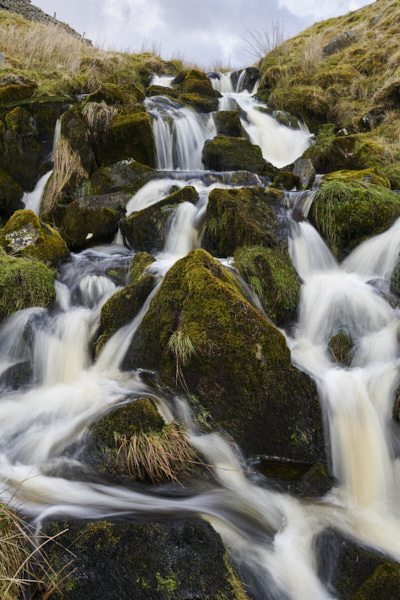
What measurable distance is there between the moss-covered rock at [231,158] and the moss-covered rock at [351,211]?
3.20 meters

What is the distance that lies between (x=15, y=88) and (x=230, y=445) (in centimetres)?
1046

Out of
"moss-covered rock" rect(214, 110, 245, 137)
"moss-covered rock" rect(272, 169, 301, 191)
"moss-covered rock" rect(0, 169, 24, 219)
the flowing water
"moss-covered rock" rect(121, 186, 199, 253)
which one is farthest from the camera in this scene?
"moss-covered rock" rect(214, 110, 245, 137)

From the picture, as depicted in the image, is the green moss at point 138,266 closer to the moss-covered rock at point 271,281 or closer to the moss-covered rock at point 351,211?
the moss-covered rock at point 271,281

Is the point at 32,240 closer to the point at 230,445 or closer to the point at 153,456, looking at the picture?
the point at 153,456

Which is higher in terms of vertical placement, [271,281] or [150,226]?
[150,226]

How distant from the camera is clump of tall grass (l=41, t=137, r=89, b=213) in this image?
7844mm

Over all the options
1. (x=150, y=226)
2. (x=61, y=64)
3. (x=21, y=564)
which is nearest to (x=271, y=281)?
(x=150, y=226)

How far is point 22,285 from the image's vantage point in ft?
16.5

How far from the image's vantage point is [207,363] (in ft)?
11.5

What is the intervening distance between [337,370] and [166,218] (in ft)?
13.4

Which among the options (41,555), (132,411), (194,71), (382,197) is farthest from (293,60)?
(41,555)

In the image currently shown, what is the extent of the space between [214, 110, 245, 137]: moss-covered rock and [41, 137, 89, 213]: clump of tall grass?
15.2 ft

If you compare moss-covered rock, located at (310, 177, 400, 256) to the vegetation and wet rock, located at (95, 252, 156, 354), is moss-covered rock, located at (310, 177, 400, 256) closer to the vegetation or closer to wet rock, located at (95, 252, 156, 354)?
wet rock, located at (95, 252, 156, 354)

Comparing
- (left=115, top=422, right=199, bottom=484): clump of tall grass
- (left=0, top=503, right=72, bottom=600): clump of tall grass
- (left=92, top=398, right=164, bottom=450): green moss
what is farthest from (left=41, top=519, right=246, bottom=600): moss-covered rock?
(left=92, top=398, right=164, bottom=450): green moss
